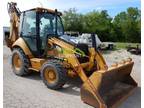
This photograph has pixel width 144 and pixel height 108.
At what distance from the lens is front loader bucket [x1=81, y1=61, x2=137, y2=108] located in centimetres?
477

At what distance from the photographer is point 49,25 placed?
7.16 m

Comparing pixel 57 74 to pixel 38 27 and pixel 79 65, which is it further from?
pixel 38 27

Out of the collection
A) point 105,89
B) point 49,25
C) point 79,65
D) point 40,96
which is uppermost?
point 49,25

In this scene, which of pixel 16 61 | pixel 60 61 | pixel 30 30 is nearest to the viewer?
pixel 60 61

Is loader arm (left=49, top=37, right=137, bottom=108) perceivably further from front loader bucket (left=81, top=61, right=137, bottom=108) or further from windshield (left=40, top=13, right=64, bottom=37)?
windshield (left=40, top=13, right=64, bottom=37)

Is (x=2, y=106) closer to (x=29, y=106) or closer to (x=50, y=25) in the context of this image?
(x=29, y=106)

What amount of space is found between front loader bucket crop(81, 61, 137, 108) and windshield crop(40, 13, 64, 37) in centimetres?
235

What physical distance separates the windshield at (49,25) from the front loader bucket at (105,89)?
7.69 ft

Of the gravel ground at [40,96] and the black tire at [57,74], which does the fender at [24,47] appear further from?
Result: the black tire at [57,74]

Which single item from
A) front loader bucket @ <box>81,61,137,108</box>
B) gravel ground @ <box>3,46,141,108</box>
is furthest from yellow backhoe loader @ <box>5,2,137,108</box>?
gravel ground @ <box>3,46,141,108</box>

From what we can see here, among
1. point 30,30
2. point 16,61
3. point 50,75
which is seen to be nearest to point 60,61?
point 50,75

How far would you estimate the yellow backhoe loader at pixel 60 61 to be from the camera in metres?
4.95

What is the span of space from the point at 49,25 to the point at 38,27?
0.44 metres

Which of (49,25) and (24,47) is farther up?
(49,25)
